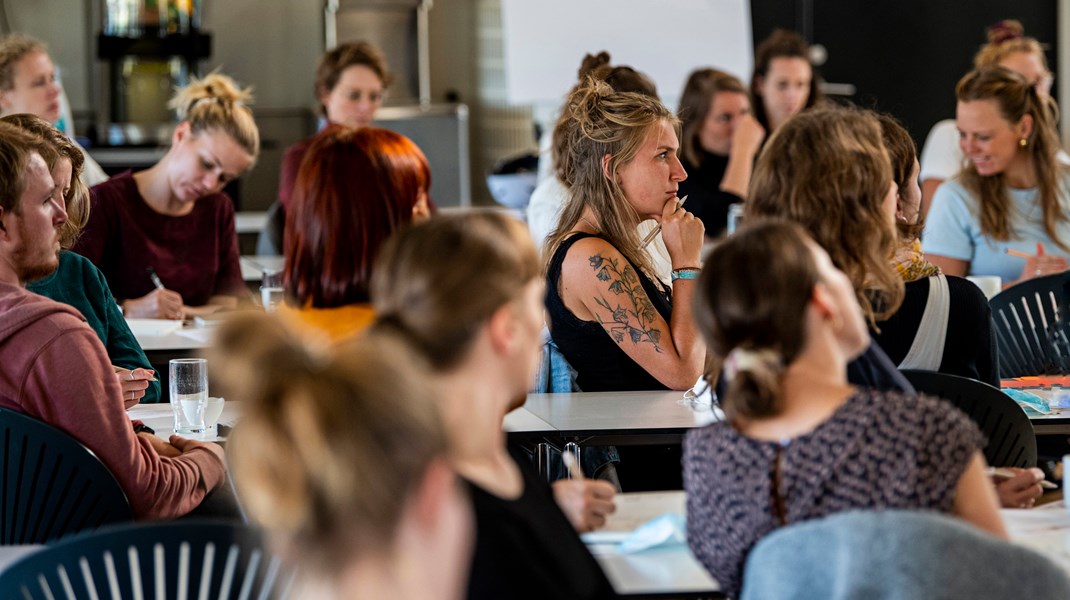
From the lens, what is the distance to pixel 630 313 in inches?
101

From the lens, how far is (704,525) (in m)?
1.49

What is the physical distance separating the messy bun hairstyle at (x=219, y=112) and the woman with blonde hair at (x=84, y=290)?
0.99 metres

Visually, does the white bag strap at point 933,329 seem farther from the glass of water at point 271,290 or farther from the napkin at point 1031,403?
the glass of water at point 271,290

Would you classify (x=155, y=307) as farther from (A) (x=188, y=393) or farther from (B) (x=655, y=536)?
(B) (x=655, y=536)

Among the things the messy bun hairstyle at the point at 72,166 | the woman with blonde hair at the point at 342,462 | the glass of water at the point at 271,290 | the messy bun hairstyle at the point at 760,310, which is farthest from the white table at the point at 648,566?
the glass of water at the point at 271,290

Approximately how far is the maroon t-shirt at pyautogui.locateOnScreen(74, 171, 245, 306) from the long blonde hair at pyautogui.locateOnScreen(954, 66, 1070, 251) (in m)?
2.27

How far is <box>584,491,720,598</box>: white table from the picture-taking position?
1524mm

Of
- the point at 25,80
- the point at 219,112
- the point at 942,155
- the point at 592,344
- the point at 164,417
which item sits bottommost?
the point at 164,417

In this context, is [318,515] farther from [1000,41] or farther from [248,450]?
[1000,41]

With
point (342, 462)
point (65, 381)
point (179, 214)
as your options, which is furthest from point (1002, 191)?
point (342, 462)

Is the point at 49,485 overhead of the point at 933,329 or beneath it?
beneath

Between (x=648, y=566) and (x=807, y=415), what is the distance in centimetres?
33

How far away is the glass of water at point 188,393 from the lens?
91.7 inches

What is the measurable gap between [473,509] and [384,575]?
1.06 ft
